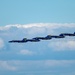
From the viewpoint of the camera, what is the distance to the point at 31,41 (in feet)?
441

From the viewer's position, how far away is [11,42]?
136 metres

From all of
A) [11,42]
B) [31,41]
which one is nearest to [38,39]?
[31,41]

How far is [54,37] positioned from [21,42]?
16624 millimetres

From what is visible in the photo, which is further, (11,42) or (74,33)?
(11,42)

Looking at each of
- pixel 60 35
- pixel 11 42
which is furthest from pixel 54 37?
pixel 11 42

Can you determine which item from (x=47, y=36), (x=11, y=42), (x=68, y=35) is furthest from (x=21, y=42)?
(x=68, y=35)

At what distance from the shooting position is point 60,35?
431ft

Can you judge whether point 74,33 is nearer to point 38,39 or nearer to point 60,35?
point 60,35

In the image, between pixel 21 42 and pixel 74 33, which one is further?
pixel 21 42

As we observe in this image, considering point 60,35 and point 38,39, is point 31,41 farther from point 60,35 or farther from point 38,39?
point 60,35

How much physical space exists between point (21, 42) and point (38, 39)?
8393 millimetres

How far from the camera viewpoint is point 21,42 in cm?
13525

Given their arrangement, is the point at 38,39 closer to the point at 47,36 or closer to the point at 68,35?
the point at 47,36

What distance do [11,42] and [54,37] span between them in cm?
2132
